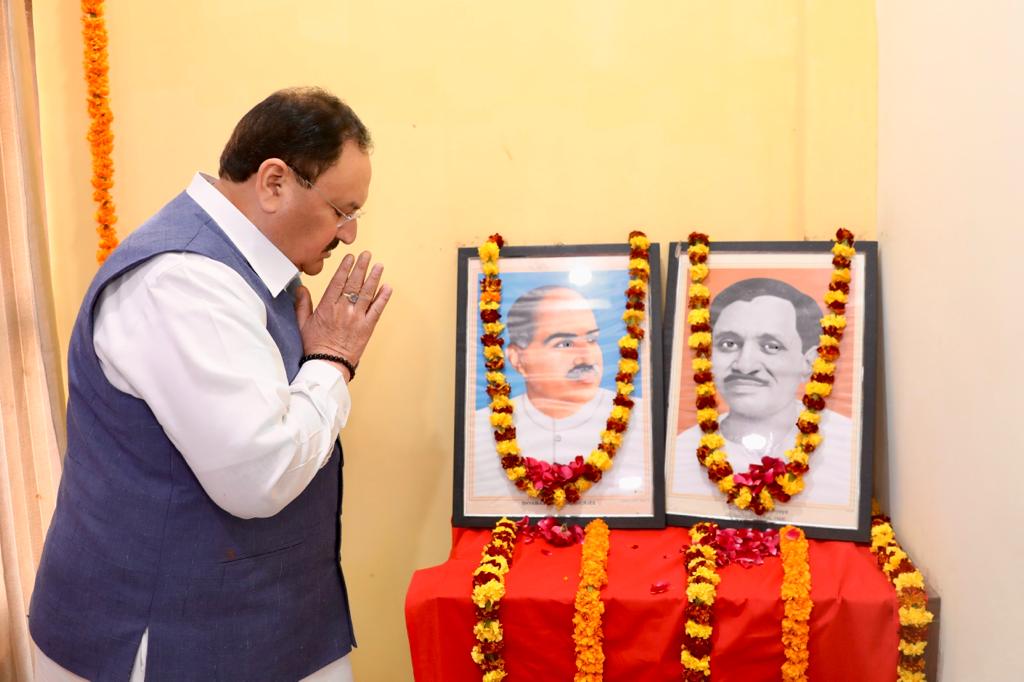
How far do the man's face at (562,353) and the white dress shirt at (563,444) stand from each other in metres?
0.04

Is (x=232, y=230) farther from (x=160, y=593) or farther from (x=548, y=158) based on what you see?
(x=548, y=158)

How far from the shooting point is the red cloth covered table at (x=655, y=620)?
2.01 meters

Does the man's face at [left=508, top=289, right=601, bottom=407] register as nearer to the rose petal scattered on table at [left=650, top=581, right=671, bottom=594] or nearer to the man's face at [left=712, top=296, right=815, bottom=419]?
the man's face at [left=712, top=296, right=815, bottom=419]

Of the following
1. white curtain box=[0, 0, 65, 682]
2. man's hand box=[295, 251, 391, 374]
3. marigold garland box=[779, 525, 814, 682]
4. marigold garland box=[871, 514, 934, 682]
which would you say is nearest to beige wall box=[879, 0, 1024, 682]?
marigold garland box=[871, 514, 934, 682]

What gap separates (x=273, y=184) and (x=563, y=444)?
1.13 metres

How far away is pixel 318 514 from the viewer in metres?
1.79

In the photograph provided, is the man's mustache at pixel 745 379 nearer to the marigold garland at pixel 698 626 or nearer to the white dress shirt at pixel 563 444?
the white dress shirt at pixel 563 444

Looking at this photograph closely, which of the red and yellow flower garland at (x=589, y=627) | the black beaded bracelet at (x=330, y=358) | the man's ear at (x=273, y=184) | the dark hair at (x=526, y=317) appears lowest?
the red and yellow flower garland at (x=589, y=627)

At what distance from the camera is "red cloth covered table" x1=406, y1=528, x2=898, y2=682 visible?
2.01 metres

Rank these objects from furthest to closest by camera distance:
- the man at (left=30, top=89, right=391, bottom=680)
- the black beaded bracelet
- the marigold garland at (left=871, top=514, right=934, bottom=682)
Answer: the marigold garland at (left=871, top=514, right=934, bottom=682), the black beaded bracelet, the man at (left=30, top=89, right=391, bottom=680)

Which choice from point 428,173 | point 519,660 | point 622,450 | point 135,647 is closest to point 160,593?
point 135,647

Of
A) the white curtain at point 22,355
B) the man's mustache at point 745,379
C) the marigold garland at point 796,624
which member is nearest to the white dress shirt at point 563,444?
the man's mustache at point 745,379

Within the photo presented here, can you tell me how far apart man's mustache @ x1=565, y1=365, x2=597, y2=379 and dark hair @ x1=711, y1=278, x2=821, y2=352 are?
13.7 inches

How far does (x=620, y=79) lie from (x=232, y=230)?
132 cm
